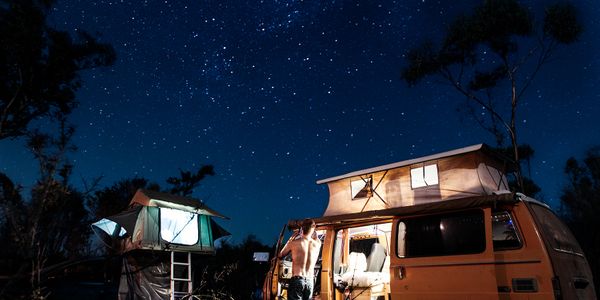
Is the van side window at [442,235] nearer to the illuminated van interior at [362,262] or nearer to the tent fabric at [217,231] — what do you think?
the illuminated van interior at [362,262]

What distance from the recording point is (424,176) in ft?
24.6

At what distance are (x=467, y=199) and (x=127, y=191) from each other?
26.5 metres

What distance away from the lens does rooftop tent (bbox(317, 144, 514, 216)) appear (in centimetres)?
692

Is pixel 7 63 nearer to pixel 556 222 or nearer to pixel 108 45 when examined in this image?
pixel 108 45

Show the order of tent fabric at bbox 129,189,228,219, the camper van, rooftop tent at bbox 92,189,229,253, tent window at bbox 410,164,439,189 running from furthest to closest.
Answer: tent fabric at bbox 129,189,228,219, rooftop tent at bbox 92,189,229,253, tent window at bbox 410,164,439,189, the camper van

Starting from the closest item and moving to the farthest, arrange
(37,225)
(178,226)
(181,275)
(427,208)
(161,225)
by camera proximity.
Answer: (37,225)
(427,208)
(161,225)
(178,226)
(181,275)

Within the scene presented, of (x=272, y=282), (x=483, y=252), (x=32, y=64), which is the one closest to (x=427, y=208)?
(x=483, y=252)

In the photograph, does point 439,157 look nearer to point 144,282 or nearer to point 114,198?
point 144,282

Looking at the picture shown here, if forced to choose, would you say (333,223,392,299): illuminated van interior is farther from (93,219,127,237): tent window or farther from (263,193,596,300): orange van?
(93,219,127,237): tent window

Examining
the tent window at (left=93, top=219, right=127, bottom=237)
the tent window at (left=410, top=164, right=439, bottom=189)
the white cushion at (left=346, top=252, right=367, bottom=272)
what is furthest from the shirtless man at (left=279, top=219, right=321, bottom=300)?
the tent window at (left=93, top=219, right=127, bottom=237)

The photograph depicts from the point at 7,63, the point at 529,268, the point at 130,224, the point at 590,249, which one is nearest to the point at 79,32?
the point at 7,63

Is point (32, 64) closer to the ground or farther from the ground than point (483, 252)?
farther from the ground

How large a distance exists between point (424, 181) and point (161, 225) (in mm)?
6675

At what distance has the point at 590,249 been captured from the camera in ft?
41.3
